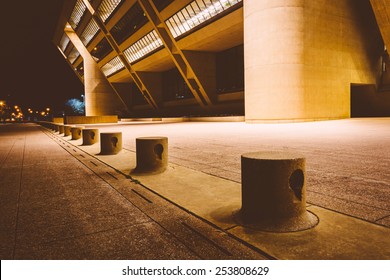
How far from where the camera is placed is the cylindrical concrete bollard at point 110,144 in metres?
8.25

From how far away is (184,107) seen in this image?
42031 mm

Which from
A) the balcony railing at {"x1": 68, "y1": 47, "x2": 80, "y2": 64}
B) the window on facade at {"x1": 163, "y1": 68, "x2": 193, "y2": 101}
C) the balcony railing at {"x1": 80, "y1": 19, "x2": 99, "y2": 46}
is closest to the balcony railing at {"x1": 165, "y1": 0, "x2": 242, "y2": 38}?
the window on facade at {"x1": 163, "y1": 68, "x2": 193, "y2": 101}

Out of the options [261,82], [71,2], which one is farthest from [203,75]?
[71,2]

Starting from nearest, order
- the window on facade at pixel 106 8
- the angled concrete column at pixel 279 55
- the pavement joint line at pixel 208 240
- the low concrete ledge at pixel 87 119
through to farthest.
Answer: the pavement joint line at pixel 208 240 < the angled concrete column at pixel 279 55 < the low concrete ledge at pixel 87 119 < the window on facade at pixel 106 8

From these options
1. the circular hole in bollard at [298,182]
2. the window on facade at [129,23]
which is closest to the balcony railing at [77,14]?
the window on facade at [129,23]

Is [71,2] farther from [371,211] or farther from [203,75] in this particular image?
[371,211]

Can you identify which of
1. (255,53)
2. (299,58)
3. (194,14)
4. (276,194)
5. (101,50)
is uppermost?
(101,50)

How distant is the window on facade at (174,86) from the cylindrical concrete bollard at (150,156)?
3657 centimetres

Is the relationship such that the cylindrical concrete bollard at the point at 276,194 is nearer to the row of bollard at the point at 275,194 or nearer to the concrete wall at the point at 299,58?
the row of bollard at the point at 275,194

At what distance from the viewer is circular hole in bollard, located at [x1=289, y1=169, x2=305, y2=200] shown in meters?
2.93

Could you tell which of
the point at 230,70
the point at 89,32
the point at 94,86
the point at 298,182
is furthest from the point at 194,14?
the point at 94,86

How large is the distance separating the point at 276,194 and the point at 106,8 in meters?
44.8

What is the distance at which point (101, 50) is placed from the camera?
5372 centimetres

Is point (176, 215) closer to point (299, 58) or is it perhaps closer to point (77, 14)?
point (299, 58)
